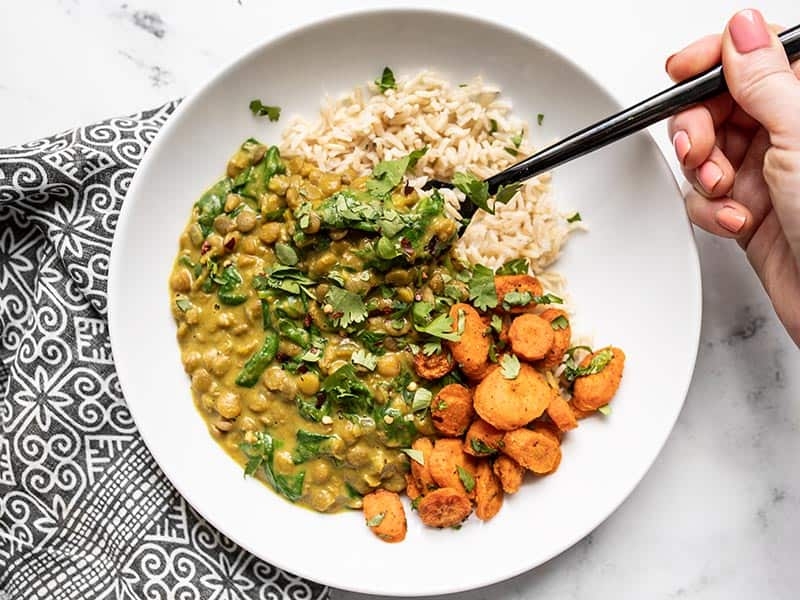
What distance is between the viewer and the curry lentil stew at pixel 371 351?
357 cm

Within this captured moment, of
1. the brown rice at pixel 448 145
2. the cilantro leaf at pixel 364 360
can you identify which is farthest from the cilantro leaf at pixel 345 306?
the brown rice at pixel 448 145

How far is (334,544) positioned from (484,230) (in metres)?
1.62

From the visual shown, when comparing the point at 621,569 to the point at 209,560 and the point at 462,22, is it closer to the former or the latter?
the point at 209,560

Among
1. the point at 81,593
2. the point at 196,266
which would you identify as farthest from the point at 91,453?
the point at 196,266

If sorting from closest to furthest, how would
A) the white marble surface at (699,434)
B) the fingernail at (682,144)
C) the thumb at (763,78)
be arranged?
1. the thumb at (763,78)
2. the fingernail at (682,144)
3. the white marble surface at (699,434)

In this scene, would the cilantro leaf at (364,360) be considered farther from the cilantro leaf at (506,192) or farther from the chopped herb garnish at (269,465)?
the cilantro leaf at (506,192)

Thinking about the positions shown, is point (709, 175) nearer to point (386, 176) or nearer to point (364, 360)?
point (386, 176)

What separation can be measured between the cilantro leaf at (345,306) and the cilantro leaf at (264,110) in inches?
37.9

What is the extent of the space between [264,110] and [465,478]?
1.94 metres

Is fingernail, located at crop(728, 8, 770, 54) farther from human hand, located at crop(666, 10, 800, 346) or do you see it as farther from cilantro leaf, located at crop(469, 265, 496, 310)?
cilantro leaf, located at crop(469, 265, 496, 310)

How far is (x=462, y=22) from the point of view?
12.3 feet

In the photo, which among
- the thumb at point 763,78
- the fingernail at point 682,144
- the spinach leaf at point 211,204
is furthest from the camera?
the spinach leaf at point 211,204

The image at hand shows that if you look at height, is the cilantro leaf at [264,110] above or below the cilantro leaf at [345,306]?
above

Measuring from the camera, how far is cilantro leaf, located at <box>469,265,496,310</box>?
3660mm
